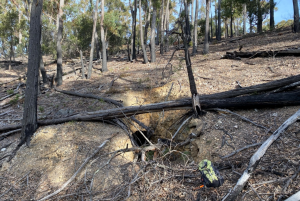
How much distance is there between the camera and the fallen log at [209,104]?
5.15 meters

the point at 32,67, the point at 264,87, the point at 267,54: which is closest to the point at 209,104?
the point at 264,87

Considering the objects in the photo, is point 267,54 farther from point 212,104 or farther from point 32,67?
point 32,67

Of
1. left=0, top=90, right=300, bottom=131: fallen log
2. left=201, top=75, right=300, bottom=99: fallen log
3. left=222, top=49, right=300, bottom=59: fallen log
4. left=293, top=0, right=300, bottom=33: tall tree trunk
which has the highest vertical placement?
left=293, top=0, right=300, bottom=33: tall tree trunk

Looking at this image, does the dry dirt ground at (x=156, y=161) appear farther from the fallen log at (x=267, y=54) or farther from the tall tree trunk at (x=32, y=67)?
the fallen log at (x=267, y=54)

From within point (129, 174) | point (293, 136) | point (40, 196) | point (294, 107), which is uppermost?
point (294, 107)

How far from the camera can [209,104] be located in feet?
19.3

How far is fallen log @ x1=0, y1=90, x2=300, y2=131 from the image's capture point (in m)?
5.15

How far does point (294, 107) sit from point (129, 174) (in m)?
4.52

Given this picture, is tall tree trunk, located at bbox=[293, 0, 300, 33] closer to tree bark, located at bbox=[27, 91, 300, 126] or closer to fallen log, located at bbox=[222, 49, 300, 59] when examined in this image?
fallen log, located at bbox=[222, 49, 300, 59]

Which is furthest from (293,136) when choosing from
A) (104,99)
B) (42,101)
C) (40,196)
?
(42,101)

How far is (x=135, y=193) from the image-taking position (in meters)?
3.66

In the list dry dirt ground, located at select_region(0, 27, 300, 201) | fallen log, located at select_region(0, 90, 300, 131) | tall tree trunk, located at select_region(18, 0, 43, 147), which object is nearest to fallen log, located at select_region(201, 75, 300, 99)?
fallen log, located at select_region(0, 90, 300, 131)

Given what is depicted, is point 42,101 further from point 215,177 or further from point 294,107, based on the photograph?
point 294,107

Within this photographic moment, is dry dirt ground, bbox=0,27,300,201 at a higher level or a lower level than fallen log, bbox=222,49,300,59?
lower
